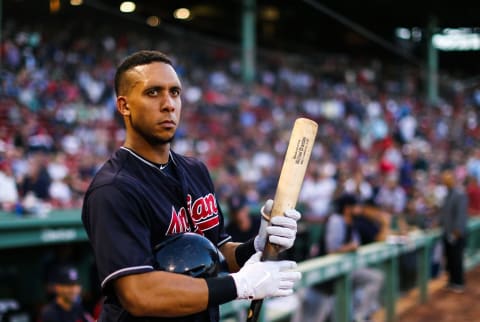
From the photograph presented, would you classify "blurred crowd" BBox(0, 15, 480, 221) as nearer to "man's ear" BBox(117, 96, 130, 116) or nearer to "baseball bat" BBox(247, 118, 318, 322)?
"man's ear" BBox(117, 96, 130, 116)

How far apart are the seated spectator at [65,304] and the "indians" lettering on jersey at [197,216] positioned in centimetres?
226

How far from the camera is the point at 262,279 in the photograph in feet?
6.77

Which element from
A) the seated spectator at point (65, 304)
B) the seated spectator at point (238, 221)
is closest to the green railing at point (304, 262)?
the seated spectator at point (238, 221)

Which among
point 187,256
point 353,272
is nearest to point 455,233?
point 353,272

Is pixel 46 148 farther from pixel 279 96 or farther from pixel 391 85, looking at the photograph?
pixel 391 85

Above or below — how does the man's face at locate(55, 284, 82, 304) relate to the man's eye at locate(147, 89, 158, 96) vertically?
below

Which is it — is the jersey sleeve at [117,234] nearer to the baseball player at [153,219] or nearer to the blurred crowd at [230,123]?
the baseball player at [153,219]

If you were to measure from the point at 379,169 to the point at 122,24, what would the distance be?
233 inches

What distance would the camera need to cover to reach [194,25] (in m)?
19.1

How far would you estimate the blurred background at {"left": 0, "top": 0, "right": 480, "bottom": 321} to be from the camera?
6879 millimetres

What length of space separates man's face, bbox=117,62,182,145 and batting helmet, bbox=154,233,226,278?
12.0 inches

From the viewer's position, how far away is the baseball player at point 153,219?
1.95m

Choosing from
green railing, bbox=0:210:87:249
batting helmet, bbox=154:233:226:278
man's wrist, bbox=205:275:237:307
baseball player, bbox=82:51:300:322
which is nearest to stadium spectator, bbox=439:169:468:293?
green railing, bbox=0:210:87:249

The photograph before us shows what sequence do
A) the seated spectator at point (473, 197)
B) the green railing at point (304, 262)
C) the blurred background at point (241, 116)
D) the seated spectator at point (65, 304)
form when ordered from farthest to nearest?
the seated spectator at point (473, 197) < the blurred background at point (241, 116) < the green railing at point (304, 262) < the seated spectator at point (65, 304)
